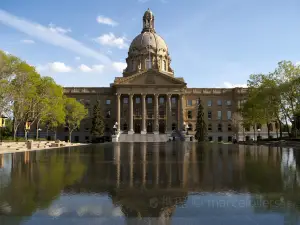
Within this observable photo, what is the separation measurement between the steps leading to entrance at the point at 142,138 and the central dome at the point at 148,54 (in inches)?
1115

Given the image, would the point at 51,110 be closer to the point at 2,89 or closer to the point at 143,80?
the point at 2,89

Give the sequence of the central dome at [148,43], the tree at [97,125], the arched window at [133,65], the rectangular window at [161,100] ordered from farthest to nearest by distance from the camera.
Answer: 1. the arched window at [133,65]
2. the central dome at [148,43]
3. the rectangular window at [161,100]
4. the tree at [97,125]

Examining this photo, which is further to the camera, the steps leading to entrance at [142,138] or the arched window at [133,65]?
the arched window at [133,65]

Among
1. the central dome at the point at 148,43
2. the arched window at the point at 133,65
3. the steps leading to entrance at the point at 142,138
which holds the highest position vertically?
the central dome at the point at 148,43

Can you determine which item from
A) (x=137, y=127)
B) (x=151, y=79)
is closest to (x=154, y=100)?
(x=151, y=79)

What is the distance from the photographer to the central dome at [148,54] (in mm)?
95500

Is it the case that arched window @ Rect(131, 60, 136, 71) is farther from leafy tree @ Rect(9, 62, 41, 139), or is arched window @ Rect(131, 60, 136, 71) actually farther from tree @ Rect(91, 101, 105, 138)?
leafy tree @ Rect(9, 62, 41, 139)

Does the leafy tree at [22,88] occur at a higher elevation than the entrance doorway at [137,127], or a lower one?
higher

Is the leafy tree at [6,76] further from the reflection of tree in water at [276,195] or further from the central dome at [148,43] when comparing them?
the central dome at [148,43]

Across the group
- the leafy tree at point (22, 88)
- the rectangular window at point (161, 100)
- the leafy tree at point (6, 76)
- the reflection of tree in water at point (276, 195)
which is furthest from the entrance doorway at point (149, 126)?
the reflection of tree in water at point (276, 195)

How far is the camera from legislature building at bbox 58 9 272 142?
Answer: 7844 centimetres

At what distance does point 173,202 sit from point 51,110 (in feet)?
166

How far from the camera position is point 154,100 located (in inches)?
3120

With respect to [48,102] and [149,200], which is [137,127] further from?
[149,200]
